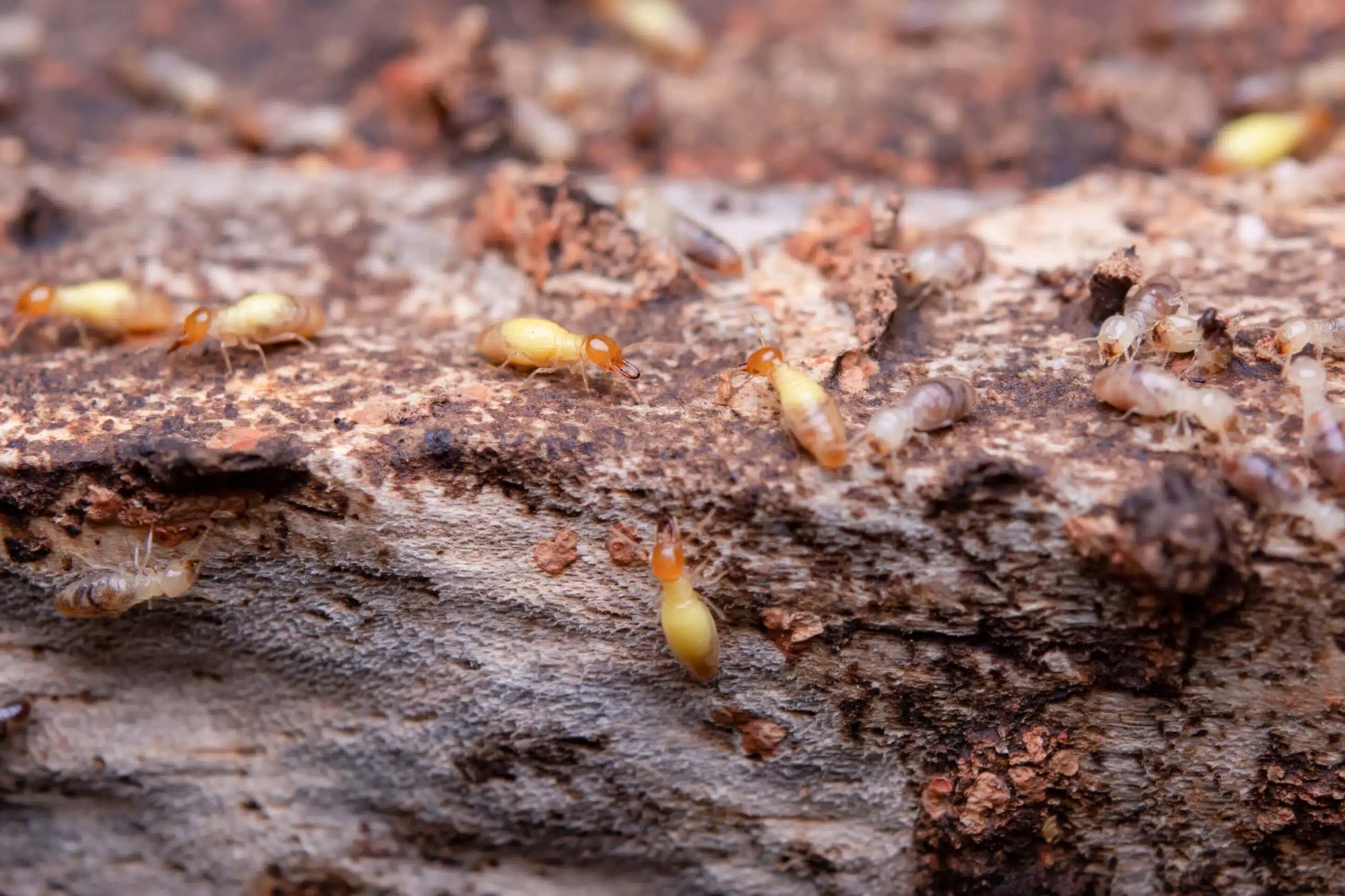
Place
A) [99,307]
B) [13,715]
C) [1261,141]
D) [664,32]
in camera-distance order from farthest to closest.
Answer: [664,32] → [1261,141] → [99,307] → [13,715]

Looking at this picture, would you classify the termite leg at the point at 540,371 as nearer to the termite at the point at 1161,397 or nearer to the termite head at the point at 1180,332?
the termite at the point at 1161,397

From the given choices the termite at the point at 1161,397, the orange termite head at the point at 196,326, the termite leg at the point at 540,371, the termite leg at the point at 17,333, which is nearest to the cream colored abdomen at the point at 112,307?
the termite leg at the point at 17,333

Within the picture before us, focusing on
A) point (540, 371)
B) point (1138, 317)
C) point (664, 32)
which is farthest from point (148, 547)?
point (664, 32)

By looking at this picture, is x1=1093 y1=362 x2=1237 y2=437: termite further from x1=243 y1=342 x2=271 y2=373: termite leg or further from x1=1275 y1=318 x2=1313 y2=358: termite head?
x1=243 y1=342 x2=271 y2=373: termite leg

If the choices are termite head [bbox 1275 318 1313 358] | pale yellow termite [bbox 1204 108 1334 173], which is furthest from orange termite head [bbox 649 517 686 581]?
pale yellow termite [bbox 1204 108 1334 173]

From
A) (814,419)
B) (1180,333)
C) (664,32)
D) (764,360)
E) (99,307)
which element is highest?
(664,32)

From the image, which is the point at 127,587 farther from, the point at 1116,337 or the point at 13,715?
the point at 1116,337
